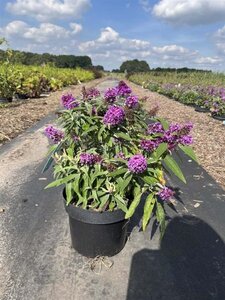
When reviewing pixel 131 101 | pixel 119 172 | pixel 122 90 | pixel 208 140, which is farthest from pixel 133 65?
pixel 119 172

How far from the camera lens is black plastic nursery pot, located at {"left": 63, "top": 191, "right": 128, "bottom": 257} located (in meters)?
2.16

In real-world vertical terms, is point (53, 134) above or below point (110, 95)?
below

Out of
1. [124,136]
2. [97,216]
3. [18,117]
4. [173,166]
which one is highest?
[124,136]

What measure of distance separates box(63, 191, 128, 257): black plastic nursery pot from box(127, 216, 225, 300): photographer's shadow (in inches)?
8.7

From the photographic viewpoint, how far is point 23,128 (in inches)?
254

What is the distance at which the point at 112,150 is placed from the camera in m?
2.26

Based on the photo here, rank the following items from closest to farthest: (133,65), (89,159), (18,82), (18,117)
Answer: (89,159) → (18,117) → (18,82) → (133,65)

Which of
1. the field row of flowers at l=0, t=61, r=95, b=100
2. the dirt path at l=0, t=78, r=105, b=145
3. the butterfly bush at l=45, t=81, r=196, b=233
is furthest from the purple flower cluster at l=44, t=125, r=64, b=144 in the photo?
the field row of flowers at l=0, t=61, r=95, b=100

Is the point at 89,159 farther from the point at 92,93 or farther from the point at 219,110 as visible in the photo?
the point at 219,110

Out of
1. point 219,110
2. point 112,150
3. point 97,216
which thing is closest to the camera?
point 97,216

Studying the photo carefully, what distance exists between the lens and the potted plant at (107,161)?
1.99m

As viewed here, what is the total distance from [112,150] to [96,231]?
585mm

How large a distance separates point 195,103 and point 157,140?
9.13 m

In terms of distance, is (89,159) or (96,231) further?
(96,231)
